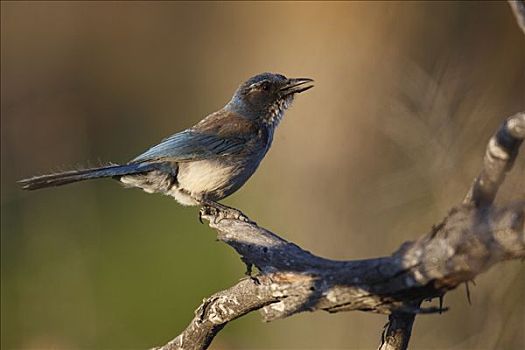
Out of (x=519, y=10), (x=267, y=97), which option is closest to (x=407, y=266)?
(x=519, y=10)

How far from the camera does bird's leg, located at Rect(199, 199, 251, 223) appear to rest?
397 centimetres

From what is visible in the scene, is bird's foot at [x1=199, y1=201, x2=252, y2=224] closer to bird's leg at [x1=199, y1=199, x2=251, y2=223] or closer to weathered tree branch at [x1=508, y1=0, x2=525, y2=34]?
bird's leg at [x1=199, y1=199, x2=251, y2=223]

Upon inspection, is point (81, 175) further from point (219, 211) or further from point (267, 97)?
point (267, 97)

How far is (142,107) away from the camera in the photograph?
40.2ft

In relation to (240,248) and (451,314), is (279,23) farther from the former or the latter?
(240,248)

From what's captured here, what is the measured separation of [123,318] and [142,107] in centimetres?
430

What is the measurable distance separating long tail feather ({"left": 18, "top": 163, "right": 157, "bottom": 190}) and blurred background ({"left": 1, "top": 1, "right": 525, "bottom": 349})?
1.47ft

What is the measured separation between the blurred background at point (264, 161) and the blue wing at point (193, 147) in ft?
1.48

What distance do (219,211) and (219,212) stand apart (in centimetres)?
6

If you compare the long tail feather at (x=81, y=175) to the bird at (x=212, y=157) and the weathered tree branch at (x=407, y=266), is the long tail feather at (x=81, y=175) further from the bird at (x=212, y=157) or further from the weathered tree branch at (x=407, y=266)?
the weathered tree branch at (x=407, y=266)

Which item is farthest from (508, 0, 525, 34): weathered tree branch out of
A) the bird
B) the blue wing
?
the blue wing

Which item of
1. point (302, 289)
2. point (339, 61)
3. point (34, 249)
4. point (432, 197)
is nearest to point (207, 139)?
point (432, 197)

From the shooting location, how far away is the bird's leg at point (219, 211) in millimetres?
3971

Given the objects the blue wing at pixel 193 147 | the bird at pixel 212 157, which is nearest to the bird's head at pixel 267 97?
the bird at pixel 212 157
